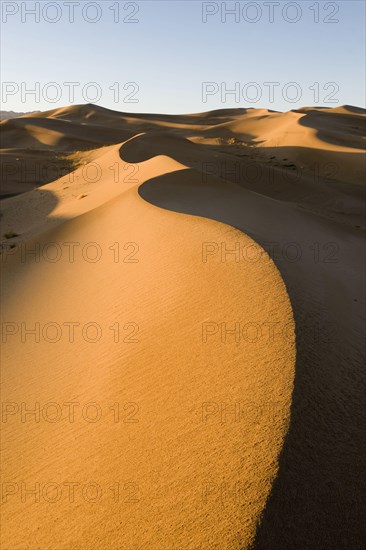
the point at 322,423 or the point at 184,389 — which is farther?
the point at 184,389

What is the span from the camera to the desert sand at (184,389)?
182 cm

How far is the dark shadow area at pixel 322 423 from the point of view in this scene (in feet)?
5.70

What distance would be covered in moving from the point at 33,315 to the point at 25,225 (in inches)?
205

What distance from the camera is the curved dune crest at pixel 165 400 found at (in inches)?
72.7

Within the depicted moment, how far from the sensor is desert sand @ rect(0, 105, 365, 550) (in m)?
1.82

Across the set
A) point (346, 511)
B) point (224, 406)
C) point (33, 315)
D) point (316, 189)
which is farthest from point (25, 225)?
point (346, 511)

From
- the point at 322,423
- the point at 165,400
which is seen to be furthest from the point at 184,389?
the point at 322,423

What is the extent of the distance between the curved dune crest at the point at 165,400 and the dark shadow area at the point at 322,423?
6 cm

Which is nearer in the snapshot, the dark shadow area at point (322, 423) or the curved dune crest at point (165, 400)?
the dark shadow area at point (322, 423)

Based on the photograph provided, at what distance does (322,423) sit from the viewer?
2.14 m

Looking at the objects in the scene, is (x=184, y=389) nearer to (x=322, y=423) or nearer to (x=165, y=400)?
(x=165, y=400)

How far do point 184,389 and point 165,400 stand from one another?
0.34 feet

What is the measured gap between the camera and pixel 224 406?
226 cm

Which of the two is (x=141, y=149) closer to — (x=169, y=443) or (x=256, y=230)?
(x=256, y=230)
